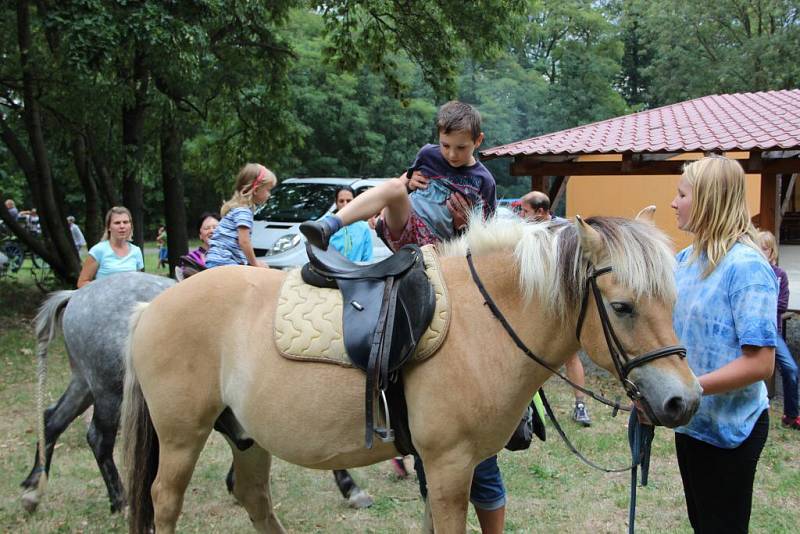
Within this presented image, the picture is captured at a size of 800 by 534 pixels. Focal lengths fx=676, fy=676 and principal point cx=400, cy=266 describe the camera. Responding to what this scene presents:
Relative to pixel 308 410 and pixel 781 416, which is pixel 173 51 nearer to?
pixel 308 410

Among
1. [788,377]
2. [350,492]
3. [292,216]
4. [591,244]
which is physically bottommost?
[350,492]

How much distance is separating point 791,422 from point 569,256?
4821 mm

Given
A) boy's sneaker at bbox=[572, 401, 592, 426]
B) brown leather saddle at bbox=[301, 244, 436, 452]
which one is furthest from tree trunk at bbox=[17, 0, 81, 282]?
brown leather saddle at bbox=[301, 244, 436, 452]

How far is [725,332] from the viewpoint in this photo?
2170 millimetres

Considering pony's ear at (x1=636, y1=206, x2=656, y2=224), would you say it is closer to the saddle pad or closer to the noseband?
the noseband

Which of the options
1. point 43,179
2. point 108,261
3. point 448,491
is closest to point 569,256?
point 448,491

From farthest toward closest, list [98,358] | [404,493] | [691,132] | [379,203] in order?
1. [691,132]
2. [404,493]
3. [98,358]
4. [379,203]

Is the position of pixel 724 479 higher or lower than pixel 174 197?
lower

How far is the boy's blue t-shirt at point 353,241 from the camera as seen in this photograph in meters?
4.82

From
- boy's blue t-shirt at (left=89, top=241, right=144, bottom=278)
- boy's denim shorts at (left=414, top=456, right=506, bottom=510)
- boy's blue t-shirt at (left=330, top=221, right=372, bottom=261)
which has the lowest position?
boy's denim shorts at (left=414, top=456, right=506, bottom=510)

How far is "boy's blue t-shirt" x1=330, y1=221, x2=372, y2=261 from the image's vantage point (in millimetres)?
4820

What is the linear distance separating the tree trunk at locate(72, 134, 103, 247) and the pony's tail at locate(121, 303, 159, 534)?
1051cm

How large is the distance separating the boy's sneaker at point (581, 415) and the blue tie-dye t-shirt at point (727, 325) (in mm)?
3730

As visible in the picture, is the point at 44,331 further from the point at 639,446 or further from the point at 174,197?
the point at 174,197
